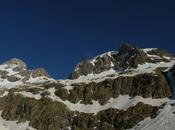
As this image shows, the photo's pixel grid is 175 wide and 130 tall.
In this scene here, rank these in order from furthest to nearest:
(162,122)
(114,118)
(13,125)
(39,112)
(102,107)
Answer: (39,112)
(102,107)
(13,125)
(114,118)
(162,122)

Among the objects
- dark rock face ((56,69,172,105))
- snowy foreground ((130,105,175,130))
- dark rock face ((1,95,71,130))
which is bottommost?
snowy foreground ((130,105,175,130))

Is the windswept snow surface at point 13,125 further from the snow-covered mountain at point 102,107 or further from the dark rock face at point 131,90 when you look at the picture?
the dark rock face at point 131,90

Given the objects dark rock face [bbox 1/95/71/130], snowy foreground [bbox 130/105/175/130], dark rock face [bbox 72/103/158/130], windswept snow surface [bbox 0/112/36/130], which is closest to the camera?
snowy foreground [bbox 130/105/175/130]

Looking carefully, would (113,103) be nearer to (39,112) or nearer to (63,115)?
(63,115)

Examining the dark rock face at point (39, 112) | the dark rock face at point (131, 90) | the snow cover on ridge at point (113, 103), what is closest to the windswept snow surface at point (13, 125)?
the dark rock face at point (39, 112)

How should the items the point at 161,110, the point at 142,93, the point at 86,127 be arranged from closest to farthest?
the point at 161,110 → the point at 86,127 → the point at 142,93

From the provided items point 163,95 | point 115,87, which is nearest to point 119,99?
point 115,87

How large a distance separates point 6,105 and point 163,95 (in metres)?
75.6

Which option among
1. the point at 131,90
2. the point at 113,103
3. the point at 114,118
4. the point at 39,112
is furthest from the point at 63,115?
the point at 131,90

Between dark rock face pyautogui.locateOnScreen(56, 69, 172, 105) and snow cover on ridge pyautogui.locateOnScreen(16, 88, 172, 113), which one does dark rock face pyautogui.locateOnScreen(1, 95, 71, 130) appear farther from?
dark rock face pyautogui.locateOnScreen(56, 69, 172, 105)

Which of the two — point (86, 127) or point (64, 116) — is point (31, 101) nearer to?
point (64, 116)

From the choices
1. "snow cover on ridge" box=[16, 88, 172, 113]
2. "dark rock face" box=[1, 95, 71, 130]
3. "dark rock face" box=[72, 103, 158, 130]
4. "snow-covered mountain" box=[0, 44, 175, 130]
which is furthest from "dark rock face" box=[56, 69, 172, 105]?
"dark rock face" box=[72, 103, 158, 130]

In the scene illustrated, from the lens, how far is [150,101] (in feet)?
588

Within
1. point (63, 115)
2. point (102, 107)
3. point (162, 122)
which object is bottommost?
point (162, 122)
